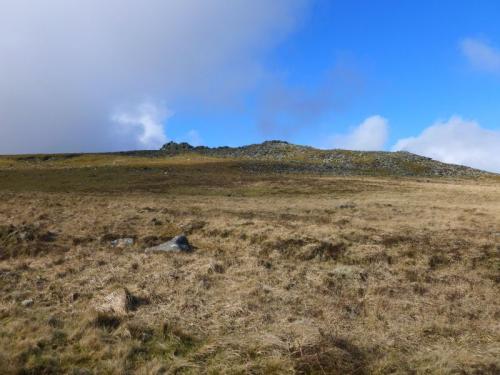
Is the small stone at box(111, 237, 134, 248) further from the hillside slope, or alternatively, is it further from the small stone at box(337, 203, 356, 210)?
the hillside slope

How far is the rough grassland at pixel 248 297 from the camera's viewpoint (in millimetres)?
8422

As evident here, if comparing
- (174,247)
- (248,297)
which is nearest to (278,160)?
(174,247)

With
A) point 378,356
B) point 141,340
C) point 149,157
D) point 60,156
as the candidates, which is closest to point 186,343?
point 141,340

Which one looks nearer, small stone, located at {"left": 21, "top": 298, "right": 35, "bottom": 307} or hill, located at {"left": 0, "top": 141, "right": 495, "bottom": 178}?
small stone, located at {"left": 21, "top": 298, "right": 35, "bottom": 307}

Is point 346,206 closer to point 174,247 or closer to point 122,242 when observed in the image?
point 174,247

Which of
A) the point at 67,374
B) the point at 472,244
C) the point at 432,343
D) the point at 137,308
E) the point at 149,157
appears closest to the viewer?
the point at 67,374

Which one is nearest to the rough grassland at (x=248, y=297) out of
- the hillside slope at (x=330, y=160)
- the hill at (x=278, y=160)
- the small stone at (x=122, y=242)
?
the small stone at (x=122, y=242)

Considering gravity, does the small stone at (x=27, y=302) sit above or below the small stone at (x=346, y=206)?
below

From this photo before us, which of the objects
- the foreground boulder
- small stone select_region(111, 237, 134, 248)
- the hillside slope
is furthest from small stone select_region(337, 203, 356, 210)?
the hillside slope

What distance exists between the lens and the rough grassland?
27.6 feet

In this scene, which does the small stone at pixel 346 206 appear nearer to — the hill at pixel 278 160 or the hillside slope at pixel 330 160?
the hill at pixel 278 160

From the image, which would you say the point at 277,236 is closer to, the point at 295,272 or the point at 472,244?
the point at 295,272

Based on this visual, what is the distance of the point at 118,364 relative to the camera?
8.05 metres

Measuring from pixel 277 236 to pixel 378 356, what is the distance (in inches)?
409
